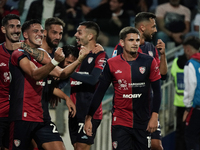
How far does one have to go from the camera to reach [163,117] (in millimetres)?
7297

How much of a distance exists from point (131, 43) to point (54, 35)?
123 centimetres

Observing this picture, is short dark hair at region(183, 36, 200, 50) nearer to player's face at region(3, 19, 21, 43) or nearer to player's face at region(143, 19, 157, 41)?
player's face at region(143, 19, 157, 41)

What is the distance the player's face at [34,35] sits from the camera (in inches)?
174

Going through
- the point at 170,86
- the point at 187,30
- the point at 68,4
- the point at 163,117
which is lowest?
the point at 163,117

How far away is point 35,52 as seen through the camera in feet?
14.0

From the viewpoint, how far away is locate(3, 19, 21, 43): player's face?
204 inches

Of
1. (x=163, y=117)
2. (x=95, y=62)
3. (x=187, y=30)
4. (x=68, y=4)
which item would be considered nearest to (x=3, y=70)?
(x=95, y=62)

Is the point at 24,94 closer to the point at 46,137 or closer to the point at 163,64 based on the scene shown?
the point at 46,137

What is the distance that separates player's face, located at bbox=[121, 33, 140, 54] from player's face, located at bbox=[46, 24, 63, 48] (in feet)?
3.59

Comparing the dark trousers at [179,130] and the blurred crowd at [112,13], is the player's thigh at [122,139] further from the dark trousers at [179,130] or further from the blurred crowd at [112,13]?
the blurred crowd at [112,13]

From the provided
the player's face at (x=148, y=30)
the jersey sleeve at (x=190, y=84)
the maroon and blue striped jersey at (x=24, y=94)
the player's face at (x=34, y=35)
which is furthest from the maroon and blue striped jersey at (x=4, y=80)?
the jersey sleeve at (x=190, y=84)

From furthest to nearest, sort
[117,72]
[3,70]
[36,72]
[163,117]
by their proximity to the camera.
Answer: [163,117] < [3,70] < [117,72] < [36,72]

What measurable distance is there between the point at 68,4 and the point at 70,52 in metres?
3.61

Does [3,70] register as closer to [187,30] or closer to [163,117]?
[163,117]
